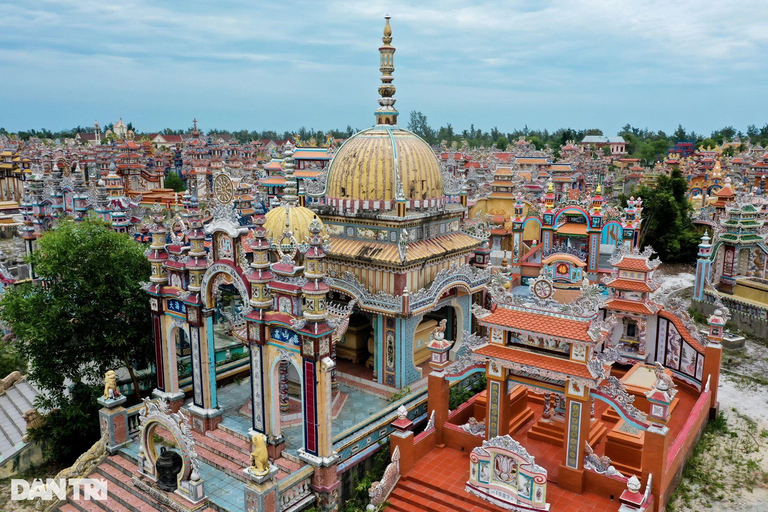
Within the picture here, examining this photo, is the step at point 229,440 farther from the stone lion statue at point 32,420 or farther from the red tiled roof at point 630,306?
the red tiled roof at point 630,306

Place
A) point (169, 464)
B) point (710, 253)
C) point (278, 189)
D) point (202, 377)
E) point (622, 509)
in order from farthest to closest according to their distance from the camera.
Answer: point (278, 189) → point (710, 253) → point (202, 377) → point (169, 464) → point (622, 509)

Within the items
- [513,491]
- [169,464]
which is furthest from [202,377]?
[513,491]

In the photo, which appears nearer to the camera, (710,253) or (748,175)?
(710,253)

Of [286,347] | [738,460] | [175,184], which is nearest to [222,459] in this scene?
[286,347]

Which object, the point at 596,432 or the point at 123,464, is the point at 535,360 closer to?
the point at 596,432

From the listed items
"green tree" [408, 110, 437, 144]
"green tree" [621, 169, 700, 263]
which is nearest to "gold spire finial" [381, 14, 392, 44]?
"green tree" [621, 169, 700, 263]

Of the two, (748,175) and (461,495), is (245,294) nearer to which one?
(461,495)
